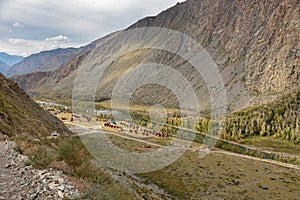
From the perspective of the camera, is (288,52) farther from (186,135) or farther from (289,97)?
(186,135)

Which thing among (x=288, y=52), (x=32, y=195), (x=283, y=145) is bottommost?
(x=283, y=145)

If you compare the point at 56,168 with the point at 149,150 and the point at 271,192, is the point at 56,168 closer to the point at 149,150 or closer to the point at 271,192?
the point at 271,192

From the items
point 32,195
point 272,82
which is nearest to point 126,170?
point 32,195

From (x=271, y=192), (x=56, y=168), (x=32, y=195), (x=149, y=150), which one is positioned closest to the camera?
(x=32, y=195)

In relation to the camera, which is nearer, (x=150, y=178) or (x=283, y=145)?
(x=150, y=178)

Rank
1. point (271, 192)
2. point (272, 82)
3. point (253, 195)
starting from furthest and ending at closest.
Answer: point (272, 82)
point (271, 192)
point (253, 195)

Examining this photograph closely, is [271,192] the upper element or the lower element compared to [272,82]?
lower

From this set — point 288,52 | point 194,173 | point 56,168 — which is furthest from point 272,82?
point 56,168

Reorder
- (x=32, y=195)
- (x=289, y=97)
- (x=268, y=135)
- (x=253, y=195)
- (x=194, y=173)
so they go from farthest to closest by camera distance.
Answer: (x=289, y=97) → (x=268, y=135) → (x=194, y=173) → (x=253, y=195) → (x=32, y=195)

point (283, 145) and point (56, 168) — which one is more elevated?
point (56, 168)
